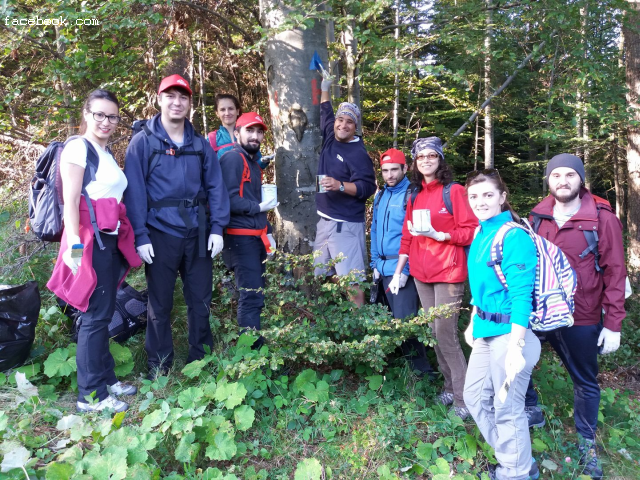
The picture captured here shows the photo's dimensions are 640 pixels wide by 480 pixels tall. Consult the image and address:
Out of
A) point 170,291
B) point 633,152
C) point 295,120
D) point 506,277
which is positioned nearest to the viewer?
point 506,277

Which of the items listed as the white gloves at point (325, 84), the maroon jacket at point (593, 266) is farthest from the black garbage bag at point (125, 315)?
the maroon jacket at point (593, 266)

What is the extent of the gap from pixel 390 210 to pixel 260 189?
1175 millimetres

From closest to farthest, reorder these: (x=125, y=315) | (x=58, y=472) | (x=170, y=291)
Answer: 1. (x=58, y=472)
2. (x=170, y=291)
3. (x=125, y=315)

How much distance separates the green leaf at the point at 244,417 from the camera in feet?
9.18

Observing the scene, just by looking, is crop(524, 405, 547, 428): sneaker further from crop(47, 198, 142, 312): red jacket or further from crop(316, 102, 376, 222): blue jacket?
crop(47, 198, 142, 312): red jacket

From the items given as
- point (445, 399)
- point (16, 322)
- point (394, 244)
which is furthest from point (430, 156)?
point (16, 322)

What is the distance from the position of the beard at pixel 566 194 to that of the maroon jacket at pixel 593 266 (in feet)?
0.33

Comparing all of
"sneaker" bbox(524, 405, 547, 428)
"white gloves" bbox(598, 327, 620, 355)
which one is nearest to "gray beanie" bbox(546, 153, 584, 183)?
"white gloves" bbox(598, 327, 620, 355)

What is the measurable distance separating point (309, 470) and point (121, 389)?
5.01ft

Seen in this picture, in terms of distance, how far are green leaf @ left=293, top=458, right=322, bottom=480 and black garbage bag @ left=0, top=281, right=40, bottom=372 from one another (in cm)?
227

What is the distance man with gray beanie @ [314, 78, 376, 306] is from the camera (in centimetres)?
403

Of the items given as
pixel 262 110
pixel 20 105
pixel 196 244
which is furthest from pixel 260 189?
pixel 20 105

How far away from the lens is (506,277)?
8.14 ft

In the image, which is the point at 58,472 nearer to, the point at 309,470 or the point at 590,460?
the point at 309,470
